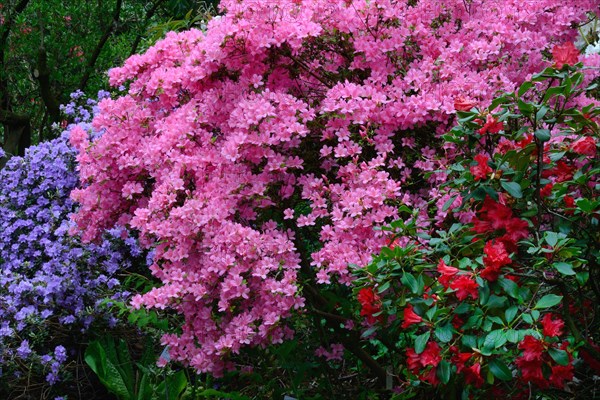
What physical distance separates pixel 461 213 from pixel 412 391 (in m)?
0.62

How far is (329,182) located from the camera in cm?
290

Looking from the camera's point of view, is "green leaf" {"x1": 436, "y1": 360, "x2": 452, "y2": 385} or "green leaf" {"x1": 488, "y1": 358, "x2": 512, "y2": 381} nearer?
"green leaf" {"x1": 488, "y1": 358, "x2": 512, "y2": 381}

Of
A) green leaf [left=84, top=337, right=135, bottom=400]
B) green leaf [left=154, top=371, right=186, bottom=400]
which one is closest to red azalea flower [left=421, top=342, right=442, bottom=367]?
green leaf [left=154, top=371, right=186, bottom=400]

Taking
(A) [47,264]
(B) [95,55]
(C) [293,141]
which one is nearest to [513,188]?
(C) [293,141]

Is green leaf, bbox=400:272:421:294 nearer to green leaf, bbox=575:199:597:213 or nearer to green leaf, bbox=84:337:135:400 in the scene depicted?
green leaf, bbox=575:199:597:213

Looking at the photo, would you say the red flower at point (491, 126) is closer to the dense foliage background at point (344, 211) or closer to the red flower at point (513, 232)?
the dense foliage background at point (344, 211)

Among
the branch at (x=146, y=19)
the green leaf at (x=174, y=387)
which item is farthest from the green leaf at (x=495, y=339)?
the branch at (x=146, y=19)

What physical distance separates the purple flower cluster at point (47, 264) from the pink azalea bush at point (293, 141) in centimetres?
75

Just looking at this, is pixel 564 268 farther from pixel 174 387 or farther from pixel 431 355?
pixel 174 387

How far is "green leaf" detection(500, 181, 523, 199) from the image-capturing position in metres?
2.20

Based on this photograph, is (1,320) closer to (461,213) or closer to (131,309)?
(131,309)

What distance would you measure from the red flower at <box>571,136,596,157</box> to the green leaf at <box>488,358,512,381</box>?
0.70 meters

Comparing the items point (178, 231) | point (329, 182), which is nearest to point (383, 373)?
point (329, 182)

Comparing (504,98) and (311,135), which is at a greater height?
(311,135)
